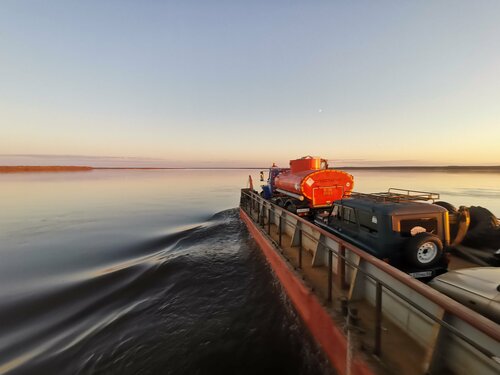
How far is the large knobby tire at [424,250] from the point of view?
16.9ft

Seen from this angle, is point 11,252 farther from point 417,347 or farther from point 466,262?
point 466,262

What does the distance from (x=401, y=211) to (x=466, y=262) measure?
10.1 feet

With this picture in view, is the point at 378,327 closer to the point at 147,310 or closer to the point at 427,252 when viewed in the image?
the point at 427,252

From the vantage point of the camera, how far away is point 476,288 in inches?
152

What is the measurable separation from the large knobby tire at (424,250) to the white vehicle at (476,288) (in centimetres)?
67

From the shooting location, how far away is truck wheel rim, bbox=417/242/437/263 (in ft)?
17.1

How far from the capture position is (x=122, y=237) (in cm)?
1627

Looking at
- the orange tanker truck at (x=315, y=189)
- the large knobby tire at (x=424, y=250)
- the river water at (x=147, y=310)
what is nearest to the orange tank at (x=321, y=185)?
the orange tanker truck at (x=315, y=189)

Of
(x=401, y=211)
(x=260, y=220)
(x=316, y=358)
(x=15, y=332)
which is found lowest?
(x=15, y=332)

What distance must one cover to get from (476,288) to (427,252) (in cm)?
142

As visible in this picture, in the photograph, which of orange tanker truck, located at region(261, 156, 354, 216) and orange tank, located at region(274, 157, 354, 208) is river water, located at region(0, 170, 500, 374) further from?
orange tank, located at region(274, 157, 354, 208)

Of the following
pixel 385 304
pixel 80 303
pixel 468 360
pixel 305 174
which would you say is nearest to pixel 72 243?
pixel 80 303

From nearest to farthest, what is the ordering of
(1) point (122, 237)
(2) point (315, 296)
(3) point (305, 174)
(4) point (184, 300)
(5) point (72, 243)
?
(2) point (315, 296)
(4) point (184, 300)
(3) point (305, 174)
(5) point (72, 243)
(1) point (122, 237)

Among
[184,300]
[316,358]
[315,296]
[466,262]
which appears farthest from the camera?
[184,300]
